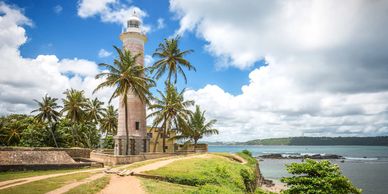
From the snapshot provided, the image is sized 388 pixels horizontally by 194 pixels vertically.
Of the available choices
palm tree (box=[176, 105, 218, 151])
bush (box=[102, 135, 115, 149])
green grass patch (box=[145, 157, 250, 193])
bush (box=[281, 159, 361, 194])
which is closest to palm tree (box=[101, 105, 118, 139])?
bush (box=[102, 135, 115, 149])

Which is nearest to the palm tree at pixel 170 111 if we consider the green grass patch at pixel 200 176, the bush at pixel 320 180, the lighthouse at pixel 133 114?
the lighthouse at pixel 133 114

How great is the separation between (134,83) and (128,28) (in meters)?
9.36

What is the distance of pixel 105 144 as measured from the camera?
5688cm

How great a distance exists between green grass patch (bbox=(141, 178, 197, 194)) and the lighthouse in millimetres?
16986

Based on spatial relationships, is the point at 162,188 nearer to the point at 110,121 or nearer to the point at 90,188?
the point at 90,188

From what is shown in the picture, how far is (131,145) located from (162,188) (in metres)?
20.0

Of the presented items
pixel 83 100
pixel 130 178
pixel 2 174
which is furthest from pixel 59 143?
pixel 130 178

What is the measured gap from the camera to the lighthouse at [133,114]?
3538cm

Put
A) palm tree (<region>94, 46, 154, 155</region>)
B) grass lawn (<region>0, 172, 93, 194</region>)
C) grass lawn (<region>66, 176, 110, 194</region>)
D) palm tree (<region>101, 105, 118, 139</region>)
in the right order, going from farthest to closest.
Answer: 1. palm tree (<region>101, 105, 118, 139</region>)
2. palm tree (<region>94, 46, 154, 155</region>)
3. grass lawn (<region>66, 176, 110, 194</region>)
4. grass lawn (<region>0, 172, 93, 194</region>)

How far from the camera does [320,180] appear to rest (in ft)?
42.2

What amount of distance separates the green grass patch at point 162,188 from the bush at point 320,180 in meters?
5.80

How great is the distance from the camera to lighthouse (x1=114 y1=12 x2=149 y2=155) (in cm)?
3538

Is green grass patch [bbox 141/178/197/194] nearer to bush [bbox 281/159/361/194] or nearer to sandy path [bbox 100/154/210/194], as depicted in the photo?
sandy path [bbox 100/154/210/194]

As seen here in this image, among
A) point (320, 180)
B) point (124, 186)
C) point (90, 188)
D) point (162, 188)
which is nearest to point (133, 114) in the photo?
point (124, 186)
